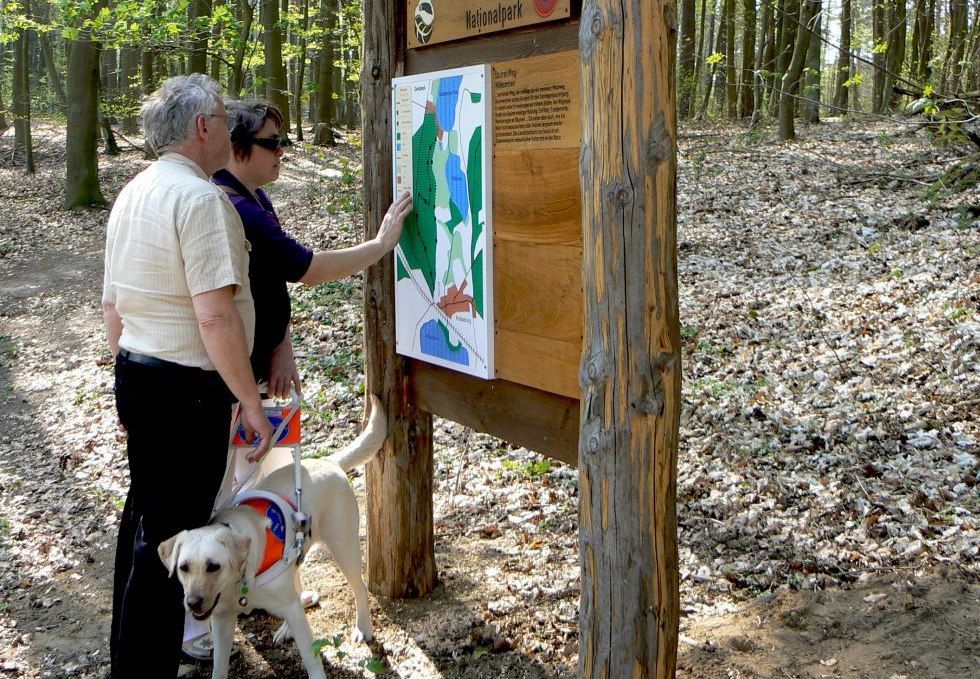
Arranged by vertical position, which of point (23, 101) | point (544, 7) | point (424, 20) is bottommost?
point (544, 7)

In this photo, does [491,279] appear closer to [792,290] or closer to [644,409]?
[644,409]

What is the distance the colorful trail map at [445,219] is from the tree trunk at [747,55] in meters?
16.6

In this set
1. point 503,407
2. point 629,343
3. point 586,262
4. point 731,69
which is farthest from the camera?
point 731,69

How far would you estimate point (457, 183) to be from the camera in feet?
13.1

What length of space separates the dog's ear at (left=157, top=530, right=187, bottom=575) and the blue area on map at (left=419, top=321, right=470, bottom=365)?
4.75 feet

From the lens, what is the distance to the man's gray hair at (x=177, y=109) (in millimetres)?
3455

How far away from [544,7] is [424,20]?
0.99 meters

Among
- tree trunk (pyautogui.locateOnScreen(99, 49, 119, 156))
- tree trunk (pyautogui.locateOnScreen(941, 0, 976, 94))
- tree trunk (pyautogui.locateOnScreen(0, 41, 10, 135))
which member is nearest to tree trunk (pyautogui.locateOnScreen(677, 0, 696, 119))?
tree trunk (pyautogui.locateOnScreen(941, 0, 976, 94))

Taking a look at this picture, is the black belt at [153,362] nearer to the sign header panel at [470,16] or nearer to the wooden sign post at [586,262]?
the wooden sign post at [586,262]

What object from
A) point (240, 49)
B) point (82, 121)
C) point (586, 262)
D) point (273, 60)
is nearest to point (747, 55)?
point (273, 60)

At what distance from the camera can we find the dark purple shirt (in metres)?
3.88

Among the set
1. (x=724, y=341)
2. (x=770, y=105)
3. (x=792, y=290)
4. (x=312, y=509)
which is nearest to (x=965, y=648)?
(x=312, y=509)

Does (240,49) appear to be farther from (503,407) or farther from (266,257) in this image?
(503,407)

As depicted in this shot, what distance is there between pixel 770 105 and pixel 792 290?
1348cm
